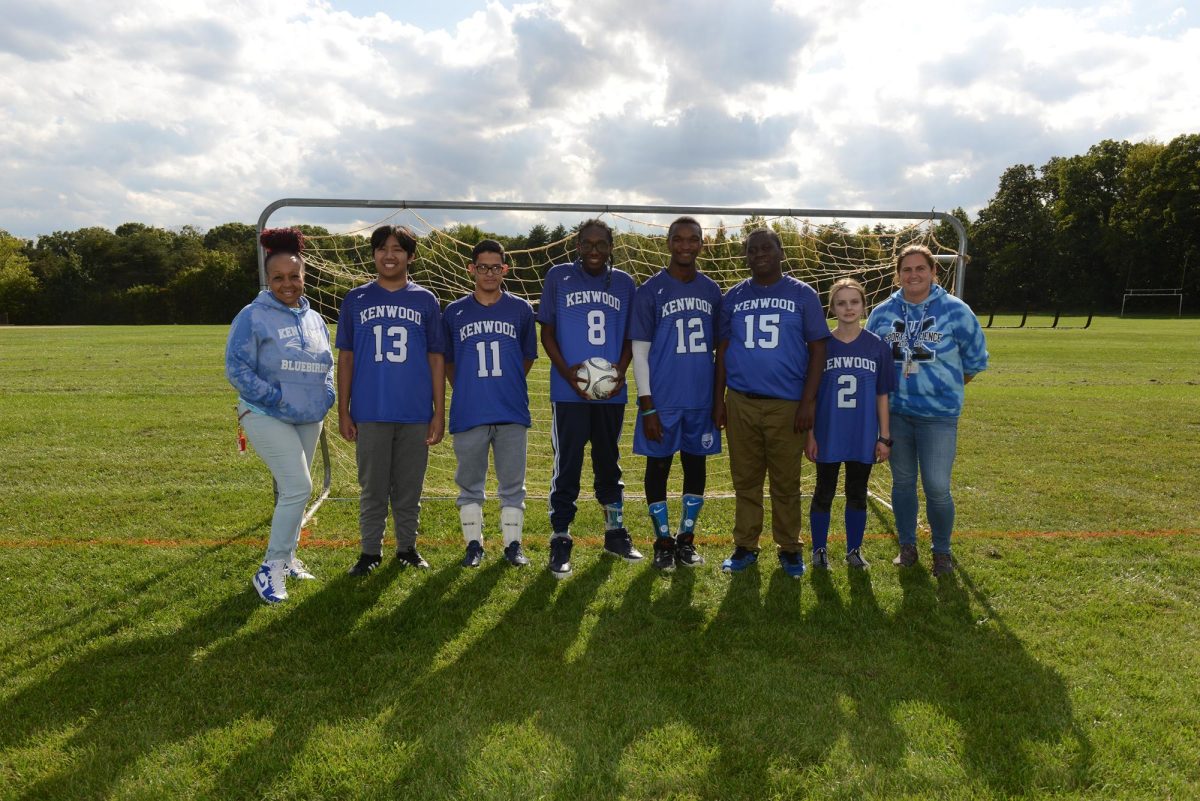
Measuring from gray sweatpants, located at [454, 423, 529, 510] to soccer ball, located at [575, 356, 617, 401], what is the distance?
471 millimetres

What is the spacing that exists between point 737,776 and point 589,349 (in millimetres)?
2275

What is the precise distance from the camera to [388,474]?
407 centimetres

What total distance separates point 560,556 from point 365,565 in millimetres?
1107

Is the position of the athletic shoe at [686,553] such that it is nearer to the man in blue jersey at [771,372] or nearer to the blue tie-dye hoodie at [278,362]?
the man in blue jersey at [771,372]

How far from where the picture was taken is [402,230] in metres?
3.99

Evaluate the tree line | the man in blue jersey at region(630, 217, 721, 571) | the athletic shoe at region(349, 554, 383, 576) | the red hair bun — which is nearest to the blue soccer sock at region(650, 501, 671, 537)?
the man in blue jersey at region(630, 217, 721, 571)

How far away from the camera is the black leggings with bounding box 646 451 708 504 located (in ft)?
13.6

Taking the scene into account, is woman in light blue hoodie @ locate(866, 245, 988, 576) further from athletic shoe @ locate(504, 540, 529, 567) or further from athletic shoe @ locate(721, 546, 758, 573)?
athletic shoe @ locate(504, 540, 529, 567)

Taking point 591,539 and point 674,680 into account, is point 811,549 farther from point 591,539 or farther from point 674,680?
point 674,680

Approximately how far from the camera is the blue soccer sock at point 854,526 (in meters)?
4.18

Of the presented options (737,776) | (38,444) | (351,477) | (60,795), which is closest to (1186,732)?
(737,776)

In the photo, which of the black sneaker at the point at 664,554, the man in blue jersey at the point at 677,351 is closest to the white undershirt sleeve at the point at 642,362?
the man in blue jersey at the point at 677,351

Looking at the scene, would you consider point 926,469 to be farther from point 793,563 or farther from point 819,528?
point 793,563

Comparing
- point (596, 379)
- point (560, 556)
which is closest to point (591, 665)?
point (560, 556)
